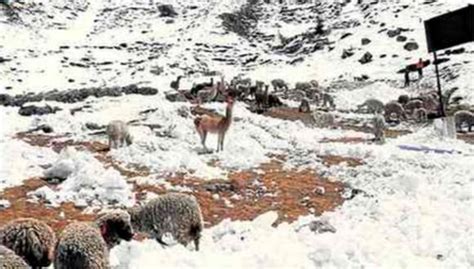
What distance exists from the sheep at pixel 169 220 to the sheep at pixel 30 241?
1.71 meters

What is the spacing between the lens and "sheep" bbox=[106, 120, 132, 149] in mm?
17913

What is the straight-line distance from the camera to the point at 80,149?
1850 cm

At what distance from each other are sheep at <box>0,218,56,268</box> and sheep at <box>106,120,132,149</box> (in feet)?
31.6

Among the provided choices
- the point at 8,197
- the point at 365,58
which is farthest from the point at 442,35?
the point at 365,58

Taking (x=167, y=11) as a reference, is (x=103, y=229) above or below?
below

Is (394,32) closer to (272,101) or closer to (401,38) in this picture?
(401,38)

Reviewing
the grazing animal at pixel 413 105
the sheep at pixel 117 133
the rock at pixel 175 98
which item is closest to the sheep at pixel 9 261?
the sheep at pixel 117 133

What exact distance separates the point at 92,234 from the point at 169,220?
6.88 ft

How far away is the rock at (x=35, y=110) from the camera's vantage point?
28641mm

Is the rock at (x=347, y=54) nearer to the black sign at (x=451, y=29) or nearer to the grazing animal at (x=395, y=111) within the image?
the grazing animal at (x=395, y=111)

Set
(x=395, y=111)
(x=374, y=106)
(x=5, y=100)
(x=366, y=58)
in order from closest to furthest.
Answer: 1. (x=395, y=111)
2. (x=374, y=106)
3. (x=5, y=100)
4. (x=366, y=58)

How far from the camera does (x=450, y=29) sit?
23969 millimetres

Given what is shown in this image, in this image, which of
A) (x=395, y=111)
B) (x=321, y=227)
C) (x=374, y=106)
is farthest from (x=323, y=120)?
(x=321, y=227)

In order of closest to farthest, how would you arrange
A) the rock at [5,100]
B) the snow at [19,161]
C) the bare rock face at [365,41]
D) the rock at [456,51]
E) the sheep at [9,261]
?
the sheep at [9,261], the snow at [19,161], the rock at [5,100], the rock at [456,51], the bare rock face at [365,41]
